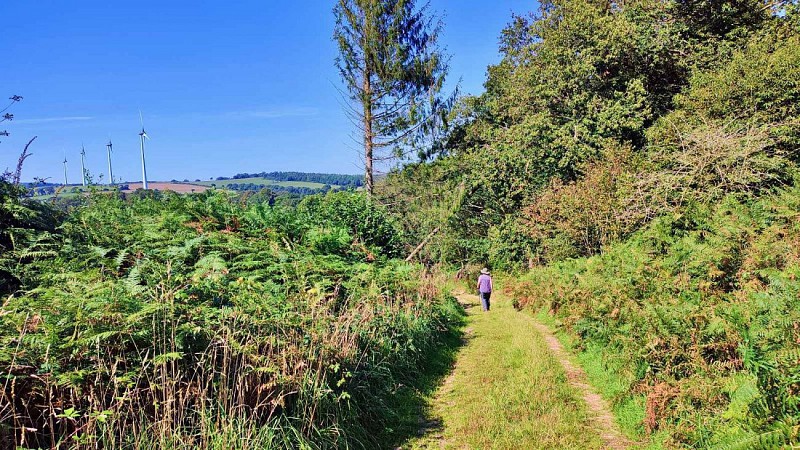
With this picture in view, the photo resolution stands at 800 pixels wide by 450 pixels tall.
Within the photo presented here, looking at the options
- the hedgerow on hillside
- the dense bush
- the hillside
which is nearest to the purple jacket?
the hillside

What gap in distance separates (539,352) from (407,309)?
9.12ft

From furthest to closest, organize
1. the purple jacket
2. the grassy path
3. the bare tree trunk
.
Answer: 1. the bare tree trunk
2. the purple jacket
3. the grassy path

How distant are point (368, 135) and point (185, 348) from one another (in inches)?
913

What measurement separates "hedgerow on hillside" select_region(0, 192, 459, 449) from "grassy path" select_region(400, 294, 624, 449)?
78 centimetres

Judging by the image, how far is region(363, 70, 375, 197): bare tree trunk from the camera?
26.5m

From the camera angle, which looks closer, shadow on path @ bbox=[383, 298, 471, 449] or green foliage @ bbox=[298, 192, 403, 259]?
shadow on path @ bbox=[383, 298, 471, 449]

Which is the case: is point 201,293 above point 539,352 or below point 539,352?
above

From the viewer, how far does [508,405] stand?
258 inches

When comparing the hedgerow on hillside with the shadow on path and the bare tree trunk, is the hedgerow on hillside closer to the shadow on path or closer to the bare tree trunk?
the shadow on path

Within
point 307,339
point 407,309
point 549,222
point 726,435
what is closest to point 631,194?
point 549,222

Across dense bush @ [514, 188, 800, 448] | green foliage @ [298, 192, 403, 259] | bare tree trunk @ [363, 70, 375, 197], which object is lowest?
dense bush @ [514, 188, 800, 448]

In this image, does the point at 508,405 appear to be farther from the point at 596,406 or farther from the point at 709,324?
the point at 709,324

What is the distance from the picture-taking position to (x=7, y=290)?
6938mm

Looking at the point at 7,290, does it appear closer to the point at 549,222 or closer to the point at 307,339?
the point at 307,339
